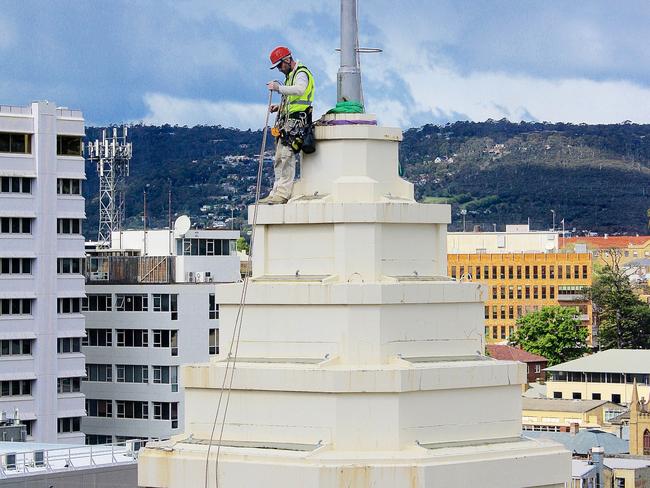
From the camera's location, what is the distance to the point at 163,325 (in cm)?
9981

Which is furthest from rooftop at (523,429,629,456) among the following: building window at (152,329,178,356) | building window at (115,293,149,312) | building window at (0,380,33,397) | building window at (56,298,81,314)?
building window at (0,380,33,397)

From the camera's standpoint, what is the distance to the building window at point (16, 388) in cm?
9100

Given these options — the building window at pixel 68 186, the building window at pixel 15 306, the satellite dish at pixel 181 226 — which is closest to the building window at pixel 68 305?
the building window at pixel 15 306

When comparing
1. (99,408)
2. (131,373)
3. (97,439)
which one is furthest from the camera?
(99,408)

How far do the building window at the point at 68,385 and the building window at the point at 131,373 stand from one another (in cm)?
593

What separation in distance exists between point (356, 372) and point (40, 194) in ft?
202

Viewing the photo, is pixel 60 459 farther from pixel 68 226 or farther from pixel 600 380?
pixel 600 380

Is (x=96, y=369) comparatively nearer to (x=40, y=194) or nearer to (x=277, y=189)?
(x=40, y=194)

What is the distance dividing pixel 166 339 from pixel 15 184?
41.1 ft

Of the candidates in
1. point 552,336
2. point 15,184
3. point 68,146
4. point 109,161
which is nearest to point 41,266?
point 15,184

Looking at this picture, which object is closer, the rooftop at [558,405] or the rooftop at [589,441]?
the rooftop at [589,441]

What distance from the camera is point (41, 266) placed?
303 feet

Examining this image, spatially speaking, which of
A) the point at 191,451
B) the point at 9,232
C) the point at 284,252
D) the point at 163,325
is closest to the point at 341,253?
the point at 284,252

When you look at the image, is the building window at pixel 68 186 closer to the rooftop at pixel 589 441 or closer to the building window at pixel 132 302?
the building window at pixel 132 302
